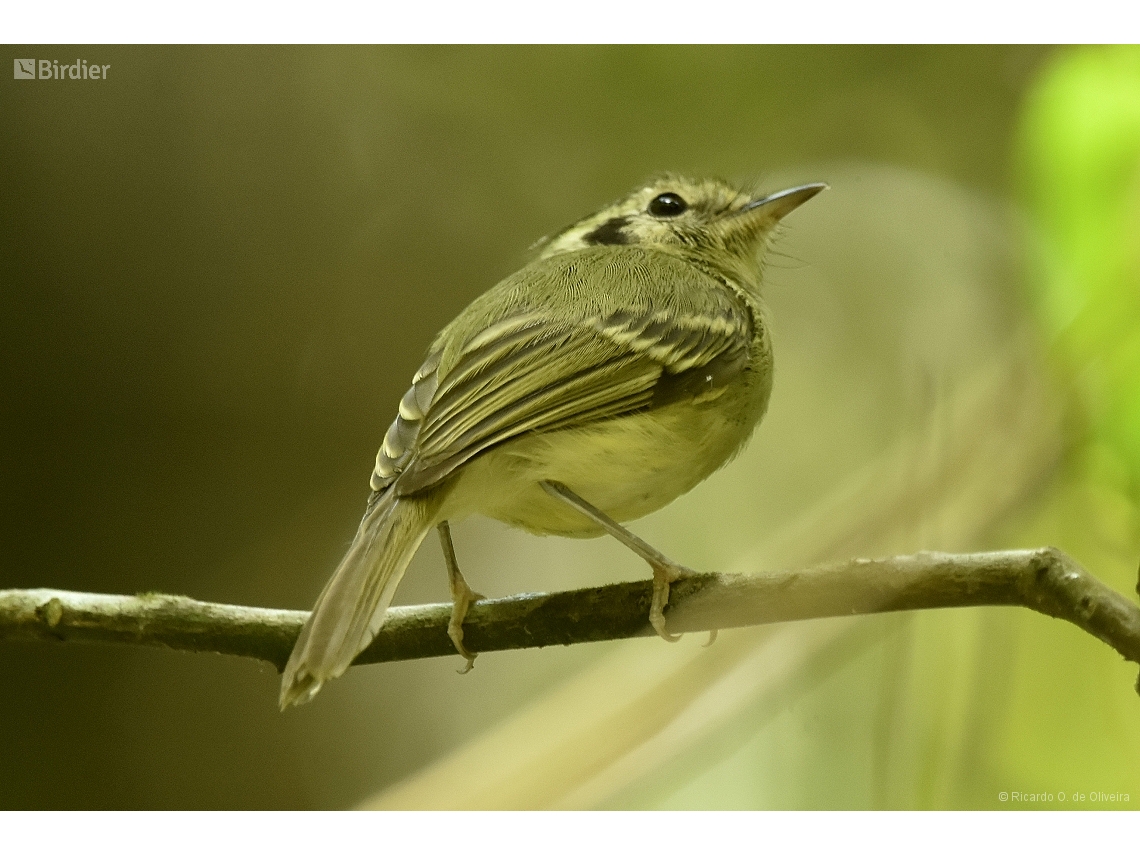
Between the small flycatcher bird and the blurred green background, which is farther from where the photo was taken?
the blurred green background

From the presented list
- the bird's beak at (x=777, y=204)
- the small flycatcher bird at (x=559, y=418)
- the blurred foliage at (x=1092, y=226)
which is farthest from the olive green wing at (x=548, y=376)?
the blurred foliage at (x=1092, y=226)

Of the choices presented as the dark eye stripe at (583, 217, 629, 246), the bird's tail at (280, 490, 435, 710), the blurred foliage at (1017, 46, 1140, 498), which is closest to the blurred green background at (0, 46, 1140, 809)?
the blurred foliage at (1017, 46, 1140, 498)

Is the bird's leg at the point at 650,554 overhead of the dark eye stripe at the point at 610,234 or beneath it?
beneath

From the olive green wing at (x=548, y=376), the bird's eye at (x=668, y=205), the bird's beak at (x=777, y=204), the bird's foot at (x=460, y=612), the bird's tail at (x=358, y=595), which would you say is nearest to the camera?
the bird's tail at (x=358, y=595)

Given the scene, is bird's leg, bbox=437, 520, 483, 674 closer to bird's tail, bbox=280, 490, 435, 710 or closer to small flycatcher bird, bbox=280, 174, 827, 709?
small flycatcher bird, bbox=280, 174, 827, 709

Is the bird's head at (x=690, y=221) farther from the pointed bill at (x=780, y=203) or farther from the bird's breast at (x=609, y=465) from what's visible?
the bird's breast at (x=609, y=465)

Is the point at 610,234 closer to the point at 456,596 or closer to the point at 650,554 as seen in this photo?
the point at 650,554

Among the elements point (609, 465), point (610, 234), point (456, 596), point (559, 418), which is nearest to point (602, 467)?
point (609, 465)

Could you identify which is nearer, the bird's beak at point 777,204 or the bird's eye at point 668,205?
the bird's beak at point 777,204
